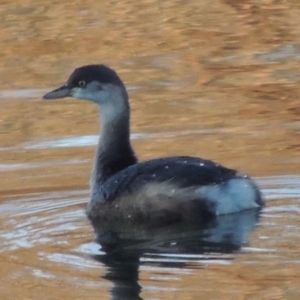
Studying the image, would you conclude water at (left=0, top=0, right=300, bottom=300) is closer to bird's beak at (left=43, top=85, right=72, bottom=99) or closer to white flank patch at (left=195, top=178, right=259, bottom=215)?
white flank patch at (left=195, top=178, right=259, bottom=215)

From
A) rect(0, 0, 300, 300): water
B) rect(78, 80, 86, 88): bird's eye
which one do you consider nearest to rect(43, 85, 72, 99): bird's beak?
rect(78, 80, 86, 88): bird's eye

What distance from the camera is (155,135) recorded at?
10000 mm

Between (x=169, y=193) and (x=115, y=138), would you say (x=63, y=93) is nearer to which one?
(x=115, y=138)

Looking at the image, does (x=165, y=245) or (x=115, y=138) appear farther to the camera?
(x=115, y=138)

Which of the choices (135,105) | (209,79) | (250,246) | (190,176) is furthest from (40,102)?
(250,246)

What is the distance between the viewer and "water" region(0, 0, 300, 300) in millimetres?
6609

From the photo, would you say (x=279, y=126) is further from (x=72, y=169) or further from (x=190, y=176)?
(x=190, y=176)

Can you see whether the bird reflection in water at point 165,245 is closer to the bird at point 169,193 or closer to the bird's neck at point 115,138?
the bird at point 169,193

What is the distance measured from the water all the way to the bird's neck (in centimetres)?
33

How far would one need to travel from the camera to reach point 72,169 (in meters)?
9.21

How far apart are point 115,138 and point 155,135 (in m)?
1.50

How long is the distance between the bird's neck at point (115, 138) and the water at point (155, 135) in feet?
1.07

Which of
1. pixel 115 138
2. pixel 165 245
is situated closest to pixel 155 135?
pixel 115 138

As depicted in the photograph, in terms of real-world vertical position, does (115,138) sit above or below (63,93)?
below
